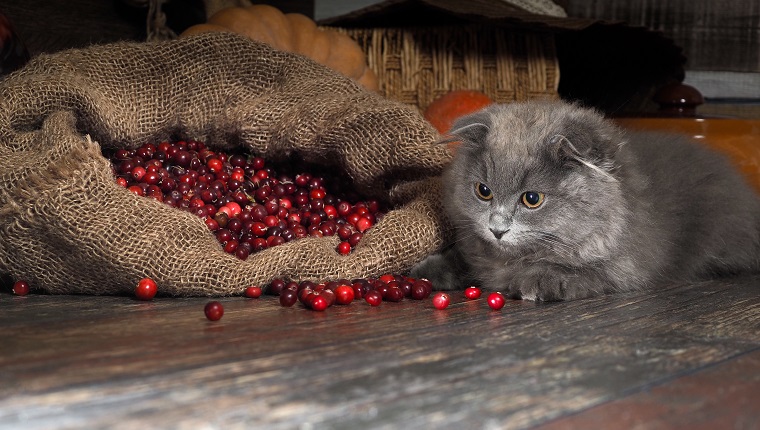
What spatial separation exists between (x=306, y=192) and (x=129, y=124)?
56 centimetres

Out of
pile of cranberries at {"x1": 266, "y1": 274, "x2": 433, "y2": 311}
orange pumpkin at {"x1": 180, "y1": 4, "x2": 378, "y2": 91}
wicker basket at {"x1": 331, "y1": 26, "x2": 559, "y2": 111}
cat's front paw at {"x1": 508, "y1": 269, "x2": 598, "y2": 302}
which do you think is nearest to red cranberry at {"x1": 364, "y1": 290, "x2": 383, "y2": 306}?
pile of cranberries at {"x1": 266, "y1": 274, "x2": 433, "y2": 311}

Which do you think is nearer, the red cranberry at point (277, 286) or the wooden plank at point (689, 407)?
the wooden plank at point (689, 407)

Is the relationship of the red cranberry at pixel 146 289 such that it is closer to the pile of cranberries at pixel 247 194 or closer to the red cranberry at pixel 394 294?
the pile of cranberries at pixel 247 194

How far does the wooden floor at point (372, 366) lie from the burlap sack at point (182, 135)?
0.12 meters

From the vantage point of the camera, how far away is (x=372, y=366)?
1388 mm

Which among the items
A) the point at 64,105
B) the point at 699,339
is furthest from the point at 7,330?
the point at 699,339

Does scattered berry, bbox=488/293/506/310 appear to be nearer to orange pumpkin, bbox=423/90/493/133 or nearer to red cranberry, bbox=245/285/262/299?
red cranberry, bbox=245/285/262/299

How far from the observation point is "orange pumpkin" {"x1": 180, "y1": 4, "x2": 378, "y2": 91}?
3.62 metres

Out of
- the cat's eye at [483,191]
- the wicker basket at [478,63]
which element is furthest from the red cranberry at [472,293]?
the wicker basket at [478,63]

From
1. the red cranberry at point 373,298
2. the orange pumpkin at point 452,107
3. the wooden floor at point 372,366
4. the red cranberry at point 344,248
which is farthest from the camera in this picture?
the orange pumpkin at point 452,107

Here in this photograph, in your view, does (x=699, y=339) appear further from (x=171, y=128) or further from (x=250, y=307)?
(x=171, y=128)

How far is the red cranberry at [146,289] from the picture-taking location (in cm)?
200

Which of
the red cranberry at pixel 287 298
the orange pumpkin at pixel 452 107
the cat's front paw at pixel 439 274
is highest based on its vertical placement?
the orange pumpkin at pixel 452 107

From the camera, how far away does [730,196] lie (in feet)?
8.39
